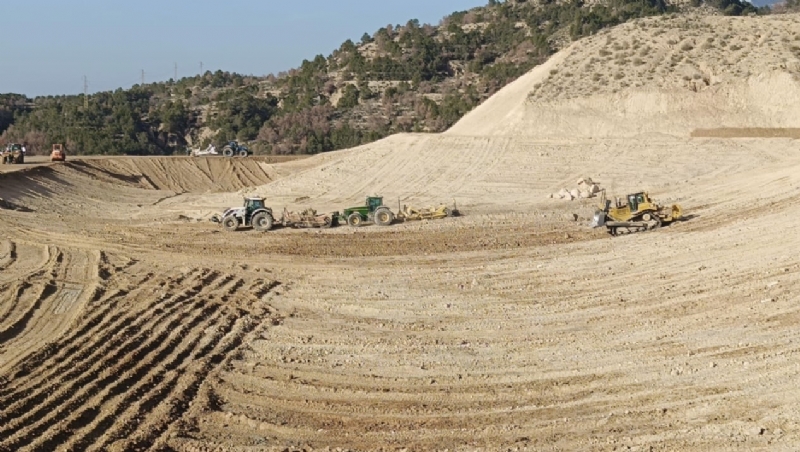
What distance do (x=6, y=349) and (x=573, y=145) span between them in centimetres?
3369

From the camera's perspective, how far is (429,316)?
20.6m

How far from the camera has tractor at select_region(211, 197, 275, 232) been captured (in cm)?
3212

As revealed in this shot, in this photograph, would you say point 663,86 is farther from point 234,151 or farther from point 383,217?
point 234,151

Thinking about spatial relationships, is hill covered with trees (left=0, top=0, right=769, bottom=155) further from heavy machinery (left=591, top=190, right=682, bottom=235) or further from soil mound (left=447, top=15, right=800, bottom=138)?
heavy machinery (left=591, top=190, right=682, bottom=235)

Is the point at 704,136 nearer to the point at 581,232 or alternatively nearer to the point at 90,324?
the point at 581,232

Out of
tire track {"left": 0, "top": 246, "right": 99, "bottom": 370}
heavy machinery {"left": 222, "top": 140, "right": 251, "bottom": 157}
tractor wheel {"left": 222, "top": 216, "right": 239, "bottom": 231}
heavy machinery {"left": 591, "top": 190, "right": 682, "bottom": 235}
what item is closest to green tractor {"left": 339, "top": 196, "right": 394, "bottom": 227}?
tractor wheel {"left": 222, "top": 216, "right": 239, "bottom": 231}

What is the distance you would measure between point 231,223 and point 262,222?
3.94ft

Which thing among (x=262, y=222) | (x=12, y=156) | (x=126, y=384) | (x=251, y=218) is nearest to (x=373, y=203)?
(x=262, y=222)

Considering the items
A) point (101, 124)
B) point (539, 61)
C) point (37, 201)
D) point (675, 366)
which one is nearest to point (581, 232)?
point (675, 366)

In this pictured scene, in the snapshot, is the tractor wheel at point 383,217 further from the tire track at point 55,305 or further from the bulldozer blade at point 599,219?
the tire track at point 55,305

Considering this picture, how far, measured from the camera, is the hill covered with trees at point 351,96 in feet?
255

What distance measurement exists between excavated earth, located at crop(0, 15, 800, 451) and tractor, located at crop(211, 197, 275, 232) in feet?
1.82

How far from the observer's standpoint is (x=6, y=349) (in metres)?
17.4

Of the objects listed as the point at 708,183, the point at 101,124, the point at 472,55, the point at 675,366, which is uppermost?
the point at 472,55
